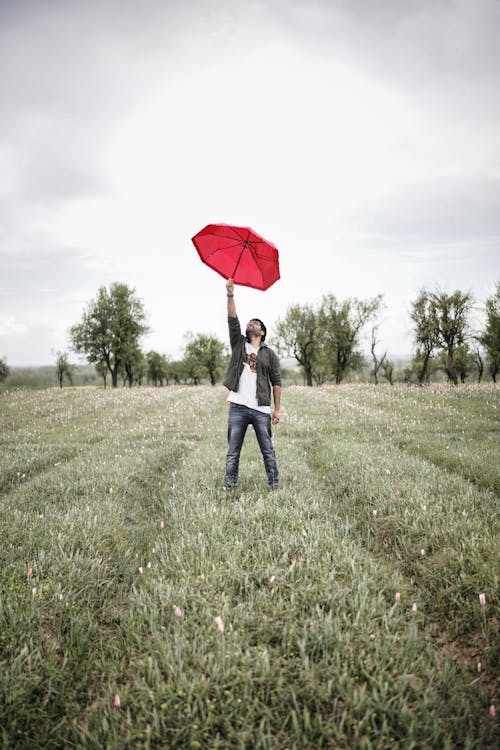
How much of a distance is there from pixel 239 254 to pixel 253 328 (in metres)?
1.35

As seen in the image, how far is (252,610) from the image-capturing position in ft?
9.35

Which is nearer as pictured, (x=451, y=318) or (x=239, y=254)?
(x=239, y=254)

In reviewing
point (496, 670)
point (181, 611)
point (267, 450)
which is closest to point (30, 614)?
point (181, 611)

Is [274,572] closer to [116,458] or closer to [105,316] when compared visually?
[116,458]

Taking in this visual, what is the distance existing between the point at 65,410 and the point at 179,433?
338 inches

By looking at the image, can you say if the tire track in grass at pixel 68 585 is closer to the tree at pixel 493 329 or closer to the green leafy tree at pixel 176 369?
the tree at pixel 493 329

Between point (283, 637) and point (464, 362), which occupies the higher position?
point (464, 362)

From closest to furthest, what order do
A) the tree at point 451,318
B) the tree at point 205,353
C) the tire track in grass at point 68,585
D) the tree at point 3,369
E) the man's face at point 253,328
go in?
the tire track in grass at point 68,585
the man's face at point 253,328
the tree at point 451,318
the tree at point 205,353
the tree at point 3,369

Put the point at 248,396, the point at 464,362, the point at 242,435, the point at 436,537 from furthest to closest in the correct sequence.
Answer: the point at 464,362, the point at 242,435, the point at 248,396, the point at 436,537

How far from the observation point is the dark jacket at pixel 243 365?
5363 millimetres

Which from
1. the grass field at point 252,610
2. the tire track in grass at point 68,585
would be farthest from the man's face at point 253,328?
the tire track in grass at point 68,585

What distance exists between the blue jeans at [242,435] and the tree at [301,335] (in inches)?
1748

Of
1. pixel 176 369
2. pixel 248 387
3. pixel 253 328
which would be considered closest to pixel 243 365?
pixel 248 387

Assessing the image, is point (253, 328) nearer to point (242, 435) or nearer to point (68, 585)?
point (242, 435)
